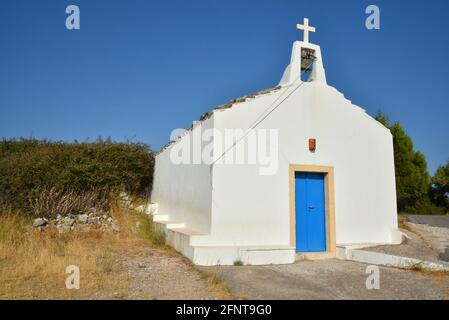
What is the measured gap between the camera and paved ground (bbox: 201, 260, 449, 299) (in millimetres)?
4918

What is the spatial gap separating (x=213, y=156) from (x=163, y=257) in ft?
8.07

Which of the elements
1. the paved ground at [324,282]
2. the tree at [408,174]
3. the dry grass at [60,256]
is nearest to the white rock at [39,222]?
the dry grass at [60,256]

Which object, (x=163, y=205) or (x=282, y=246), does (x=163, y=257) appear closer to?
(x=282, y=246)

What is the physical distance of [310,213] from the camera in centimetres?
829

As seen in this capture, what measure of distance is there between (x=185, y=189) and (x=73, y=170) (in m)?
4.41

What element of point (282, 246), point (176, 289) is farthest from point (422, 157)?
point (176, 289)

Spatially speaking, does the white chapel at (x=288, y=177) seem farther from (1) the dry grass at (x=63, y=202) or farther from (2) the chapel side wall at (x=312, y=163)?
(1) the dry grass at (x=63, y=202)

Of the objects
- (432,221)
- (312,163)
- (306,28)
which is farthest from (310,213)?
(432,221)

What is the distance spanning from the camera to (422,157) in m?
Answer: 18.7

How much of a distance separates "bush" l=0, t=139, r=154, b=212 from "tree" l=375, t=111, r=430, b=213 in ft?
42.1

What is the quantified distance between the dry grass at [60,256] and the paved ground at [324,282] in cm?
181

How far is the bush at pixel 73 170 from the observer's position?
11055 millimetres

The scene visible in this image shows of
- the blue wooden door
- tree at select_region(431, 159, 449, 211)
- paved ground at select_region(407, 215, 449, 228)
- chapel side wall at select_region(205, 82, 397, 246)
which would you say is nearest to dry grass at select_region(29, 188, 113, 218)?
chapel side wall at select_region(205, 82, 397, 246)

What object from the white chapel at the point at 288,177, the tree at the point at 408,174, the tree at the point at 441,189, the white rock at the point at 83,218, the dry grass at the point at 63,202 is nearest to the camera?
the white chapel at the point at 288,177
